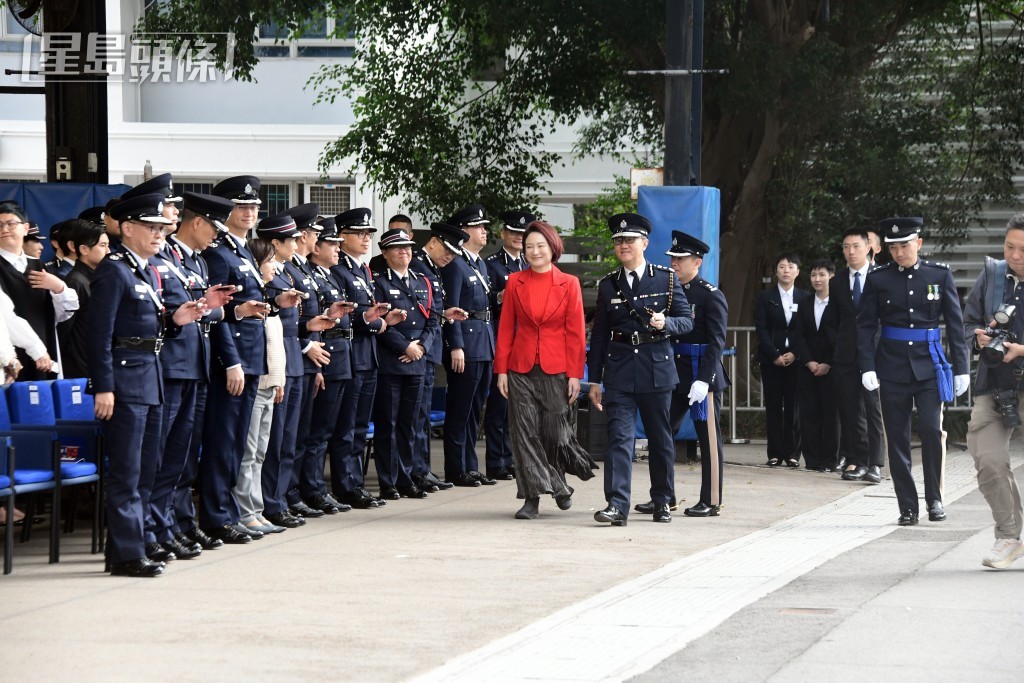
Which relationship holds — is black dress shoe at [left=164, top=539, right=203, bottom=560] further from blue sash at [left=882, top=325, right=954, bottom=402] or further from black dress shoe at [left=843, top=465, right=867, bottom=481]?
black dress shoe at [left=843, top=465, right=867, bottom=481]

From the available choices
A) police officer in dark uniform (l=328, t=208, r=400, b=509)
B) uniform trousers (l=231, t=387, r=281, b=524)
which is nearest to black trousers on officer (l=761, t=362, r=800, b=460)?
police officer in dark uniform (l=328, t=208, r=400, b=509)

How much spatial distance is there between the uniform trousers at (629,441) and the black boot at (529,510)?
0.55m

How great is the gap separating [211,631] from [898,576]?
12.3 ft

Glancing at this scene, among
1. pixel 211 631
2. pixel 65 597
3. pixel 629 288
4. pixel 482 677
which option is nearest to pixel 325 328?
pixel 629 288

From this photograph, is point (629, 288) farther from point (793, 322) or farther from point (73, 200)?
point (73, 200)

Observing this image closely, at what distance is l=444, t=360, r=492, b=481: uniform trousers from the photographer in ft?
42.2

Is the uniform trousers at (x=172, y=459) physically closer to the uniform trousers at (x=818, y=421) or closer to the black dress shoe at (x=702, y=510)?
the black dress shoe at (x=702, y=510)

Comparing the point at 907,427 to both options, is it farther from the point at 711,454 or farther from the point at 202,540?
the point at 202,540

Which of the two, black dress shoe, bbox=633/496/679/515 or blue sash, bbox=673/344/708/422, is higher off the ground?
blue sash, bbox=673/344/708/422

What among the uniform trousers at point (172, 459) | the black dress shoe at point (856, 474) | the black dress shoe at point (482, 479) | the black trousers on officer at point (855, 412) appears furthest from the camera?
the black trousers on officer at point (855, 412)

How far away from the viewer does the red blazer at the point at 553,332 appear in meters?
10.9

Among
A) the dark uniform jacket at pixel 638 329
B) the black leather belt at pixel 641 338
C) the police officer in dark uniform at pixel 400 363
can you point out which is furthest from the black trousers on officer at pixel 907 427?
the police officer in dark uniform at pixel 400 363

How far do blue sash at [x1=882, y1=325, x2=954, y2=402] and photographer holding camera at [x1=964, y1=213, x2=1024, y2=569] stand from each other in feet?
3.91

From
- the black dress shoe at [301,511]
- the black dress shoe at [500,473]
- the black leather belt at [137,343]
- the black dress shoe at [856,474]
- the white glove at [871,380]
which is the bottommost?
the black dress shoe at [856,474]
